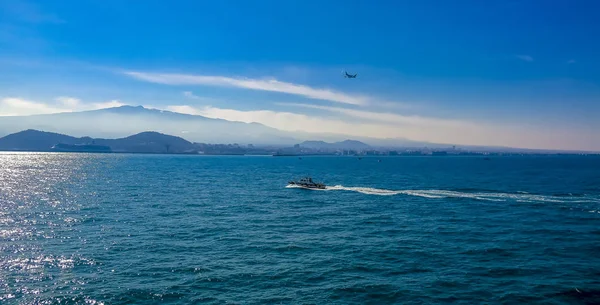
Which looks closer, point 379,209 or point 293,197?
point 379,209

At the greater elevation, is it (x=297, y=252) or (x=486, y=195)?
(x=486, y=195)

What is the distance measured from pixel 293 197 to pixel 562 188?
81192 millimetres

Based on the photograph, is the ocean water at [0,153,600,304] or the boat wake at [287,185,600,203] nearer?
the ocean water at [0,153,600,304]

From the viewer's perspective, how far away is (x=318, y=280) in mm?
35969

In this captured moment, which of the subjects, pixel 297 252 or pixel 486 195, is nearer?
pixel 297 252

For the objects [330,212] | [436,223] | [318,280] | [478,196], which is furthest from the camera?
[478,196]

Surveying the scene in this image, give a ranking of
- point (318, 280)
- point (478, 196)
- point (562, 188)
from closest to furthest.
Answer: point (318, 280)
point (478, 196)
point (562, 188)

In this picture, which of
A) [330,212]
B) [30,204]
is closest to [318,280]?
[330,212]

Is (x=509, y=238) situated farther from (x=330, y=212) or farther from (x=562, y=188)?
(x=562, y=188)

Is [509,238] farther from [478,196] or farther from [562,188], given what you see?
[562,188]

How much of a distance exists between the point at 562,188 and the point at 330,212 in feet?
263

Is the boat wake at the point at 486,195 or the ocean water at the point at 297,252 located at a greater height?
the boat wake at the point at 486,195

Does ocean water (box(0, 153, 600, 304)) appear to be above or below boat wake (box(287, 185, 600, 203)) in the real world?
below

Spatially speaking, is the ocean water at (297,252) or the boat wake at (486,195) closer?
the ocean water at (297,252)
